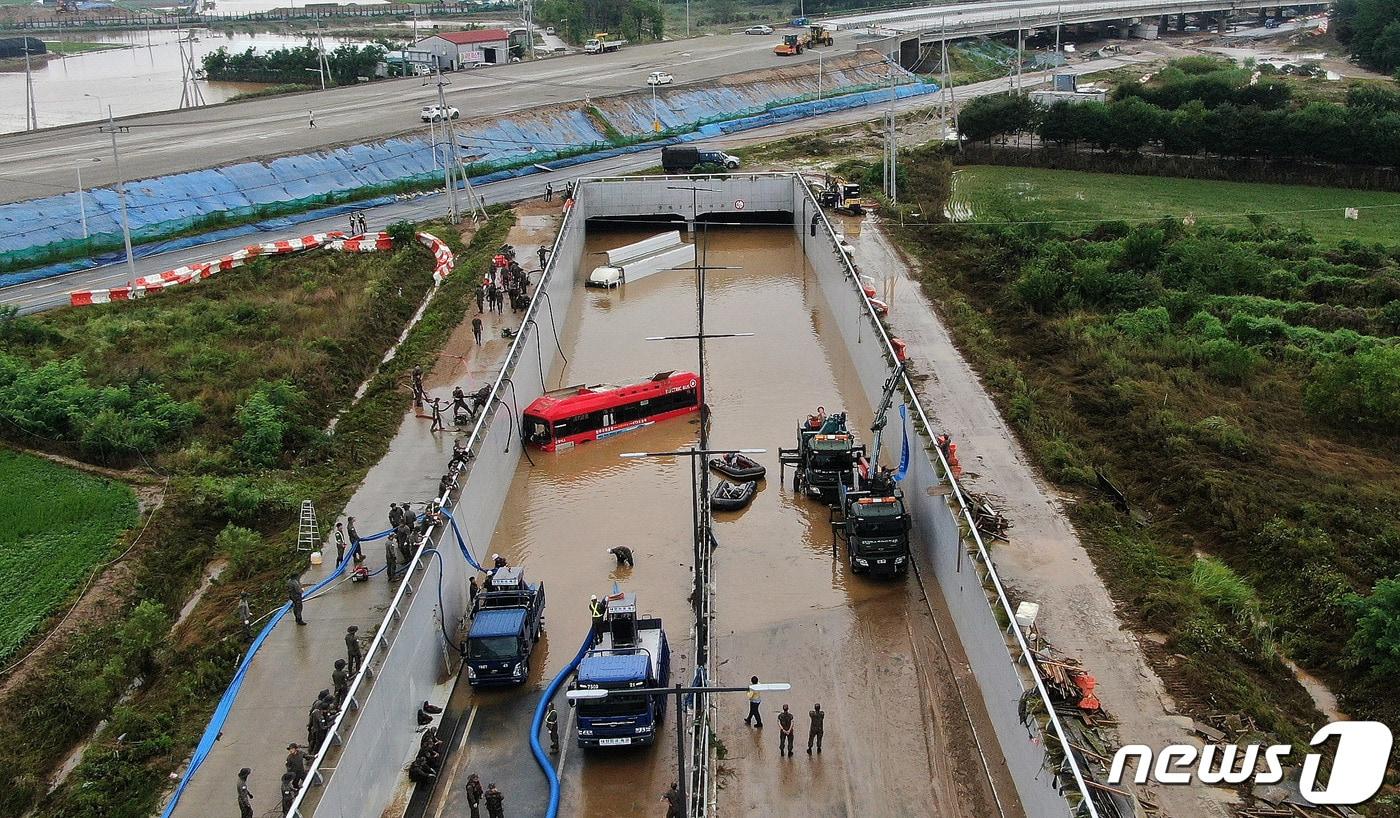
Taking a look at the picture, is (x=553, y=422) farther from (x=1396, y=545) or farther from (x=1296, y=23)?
(x=1296, y=23)

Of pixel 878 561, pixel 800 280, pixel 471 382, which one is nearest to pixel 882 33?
pixel 800 280

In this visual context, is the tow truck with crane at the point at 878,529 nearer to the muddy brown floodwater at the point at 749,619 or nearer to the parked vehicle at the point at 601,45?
the muddy brown floodwater at the point at 749,619

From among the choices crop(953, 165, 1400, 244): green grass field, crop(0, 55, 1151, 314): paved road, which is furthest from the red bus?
crop(953, 165, 1400, 244): green grass field

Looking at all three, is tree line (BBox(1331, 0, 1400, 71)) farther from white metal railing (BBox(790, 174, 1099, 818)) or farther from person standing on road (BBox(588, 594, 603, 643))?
person standing on road (BBox(588, 594, 603, 643))

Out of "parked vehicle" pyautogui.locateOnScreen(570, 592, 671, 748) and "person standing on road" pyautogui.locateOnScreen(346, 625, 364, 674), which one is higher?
"person standing on road" pyautogui.locateOnScreen(346, 625, 364, 674)

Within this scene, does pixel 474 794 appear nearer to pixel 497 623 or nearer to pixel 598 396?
pixel 497 623

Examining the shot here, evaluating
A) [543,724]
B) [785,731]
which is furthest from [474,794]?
[785,731]

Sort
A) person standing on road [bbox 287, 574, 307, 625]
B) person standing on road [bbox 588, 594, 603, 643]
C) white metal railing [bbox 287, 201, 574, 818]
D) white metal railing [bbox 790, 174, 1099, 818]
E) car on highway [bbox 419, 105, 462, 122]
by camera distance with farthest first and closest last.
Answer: car on highway [bbox 419, 105, 462, 122] → person standing on road [bbox 287, 574, 307, 625] → person standing on road [bbox 588, 594, 603, 643] → white metal railing [bbox 287, 201, 574, 818] → white metal railing [bbox 790, 174, 1099, 818]
